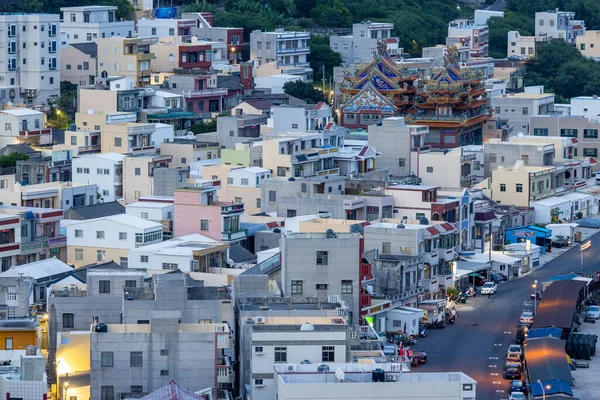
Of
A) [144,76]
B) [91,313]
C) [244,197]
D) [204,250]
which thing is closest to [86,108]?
[144,76]

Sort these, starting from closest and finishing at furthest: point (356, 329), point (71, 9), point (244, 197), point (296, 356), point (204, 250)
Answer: point (296, 356) < point (356, 329) < point (204, 250) < point (244, 197) < point (71, 9)

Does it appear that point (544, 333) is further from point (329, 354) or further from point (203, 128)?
point (203, 128)

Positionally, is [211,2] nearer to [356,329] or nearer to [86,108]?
[86,108]

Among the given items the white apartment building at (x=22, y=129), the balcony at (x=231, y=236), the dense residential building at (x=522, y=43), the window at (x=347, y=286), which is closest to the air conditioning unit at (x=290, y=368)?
the window at (x=347, y=286)

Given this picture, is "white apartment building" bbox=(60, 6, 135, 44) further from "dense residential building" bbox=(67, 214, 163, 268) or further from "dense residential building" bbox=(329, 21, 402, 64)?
"dense residential building" bbox=(67, 214, 163, 268)

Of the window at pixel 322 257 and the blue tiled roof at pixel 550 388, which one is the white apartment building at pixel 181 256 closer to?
the window at pixel 322 257

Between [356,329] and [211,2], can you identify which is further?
[211,2]

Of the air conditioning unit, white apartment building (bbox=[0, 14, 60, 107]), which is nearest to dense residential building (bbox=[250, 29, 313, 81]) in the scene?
white apartment building (bbox=[0, 14, 60, 107])
